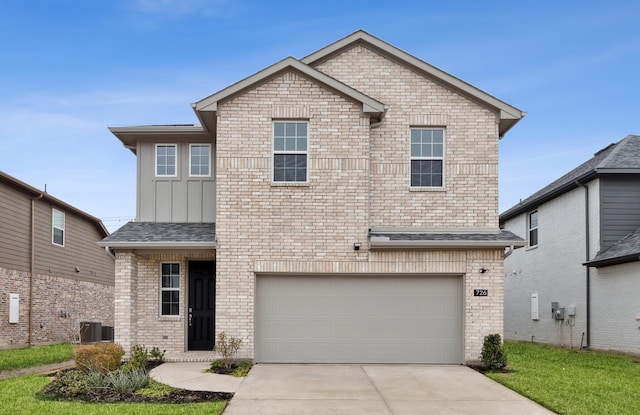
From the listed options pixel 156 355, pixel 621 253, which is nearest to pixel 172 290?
pixel 156 355

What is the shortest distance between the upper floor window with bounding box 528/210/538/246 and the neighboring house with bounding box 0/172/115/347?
53.4ft

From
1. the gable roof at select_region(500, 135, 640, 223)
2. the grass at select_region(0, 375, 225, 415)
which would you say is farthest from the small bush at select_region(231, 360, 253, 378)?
the gable roof at select_region(500, 135, 640, 223)

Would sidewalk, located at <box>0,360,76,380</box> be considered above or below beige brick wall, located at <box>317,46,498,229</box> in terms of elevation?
below

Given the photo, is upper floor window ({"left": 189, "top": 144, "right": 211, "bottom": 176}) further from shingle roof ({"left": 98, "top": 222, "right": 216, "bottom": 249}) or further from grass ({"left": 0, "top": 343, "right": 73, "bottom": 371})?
grass ({"left": 0, "top": 343, "right": 73, "bottom": 371})

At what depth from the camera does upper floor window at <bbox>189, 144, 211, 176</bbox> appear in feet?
48.1

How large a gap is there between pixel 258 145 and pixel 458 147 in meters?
4.89

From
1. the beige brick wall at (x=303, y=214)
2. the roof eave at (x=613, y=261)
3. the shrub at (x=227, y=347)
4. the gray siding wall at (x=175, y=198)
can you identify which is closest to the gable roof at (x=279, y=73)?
the beige brick wall at (x=303, y=214)

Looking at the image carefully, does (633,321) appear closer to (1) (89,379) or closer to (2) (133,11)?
(1) (89,379)

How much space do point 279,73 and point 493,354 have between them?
807 cm

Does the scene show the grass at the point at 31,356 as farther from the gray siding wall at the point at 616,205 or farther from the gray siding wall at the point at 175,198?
the gray siding wall at the point at 616,205

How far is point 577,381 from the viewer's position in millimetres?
11117

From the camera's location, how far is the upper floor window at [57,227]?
22219 millimetres

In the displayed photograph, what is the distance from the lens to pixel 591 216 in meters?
17.7

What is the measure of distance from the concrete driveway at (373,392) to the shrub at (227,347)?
1.91 ft
